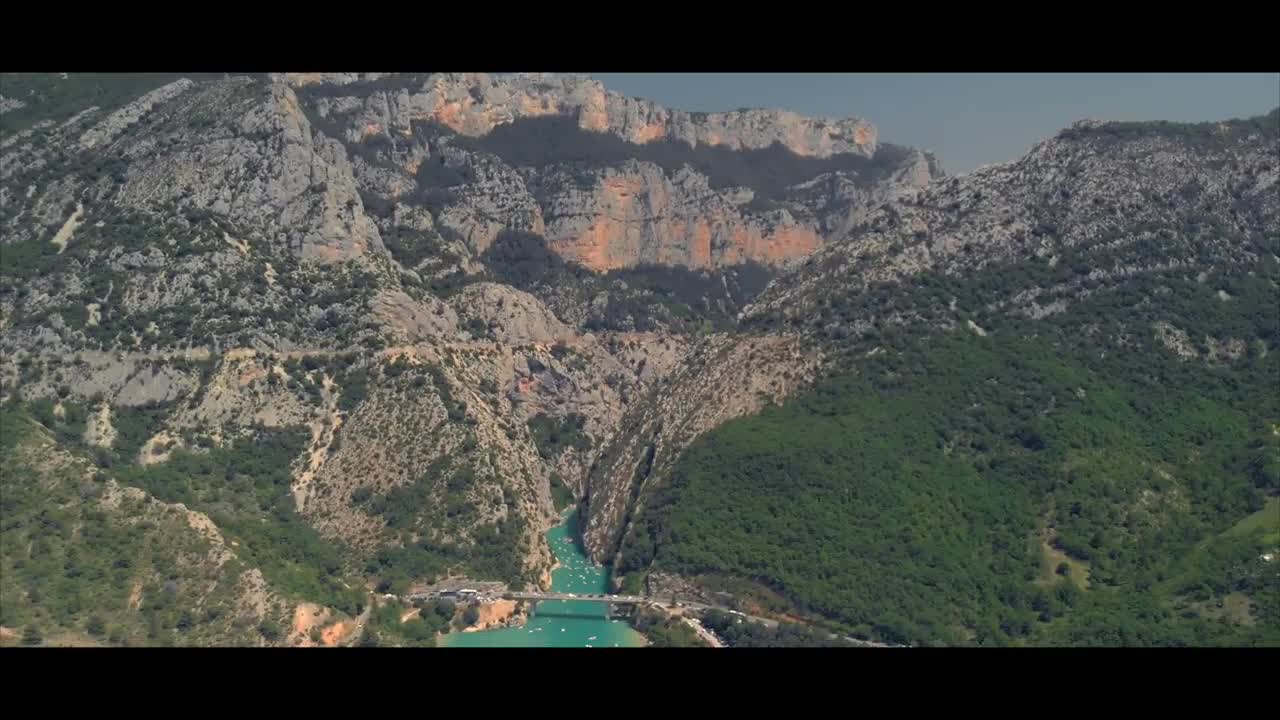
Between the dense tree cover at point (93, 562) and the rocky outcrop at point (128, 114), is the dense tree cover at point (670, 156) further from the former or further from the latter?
the dense tree cover at point (93, 562)

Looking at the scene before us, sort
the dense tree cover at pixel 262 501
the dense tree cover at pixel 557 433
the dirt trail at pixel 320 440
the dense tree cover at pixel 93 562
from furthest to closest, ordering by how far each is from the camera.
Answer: the dense tree cover at pixel 557 433 → the dirt trail at pixel 320 440 → the dense tree cover at pixel 262 501 → the dense tree cover at pixel 93 562

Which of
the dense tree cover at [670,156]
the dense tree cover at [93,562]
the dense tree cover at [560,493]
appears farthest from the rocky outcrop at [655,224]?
the dense tree cover at [93,562]

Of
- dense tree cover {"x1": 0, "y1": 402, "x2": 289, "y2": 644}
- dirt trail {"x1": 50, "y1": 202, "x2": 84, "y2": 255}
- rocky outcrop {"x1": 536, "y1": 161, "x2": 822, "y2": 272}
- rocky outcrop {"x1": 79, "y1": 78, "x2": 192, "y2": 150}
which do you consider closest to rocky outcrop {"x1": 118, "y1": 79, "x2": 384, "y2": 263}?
dirt trail {"x1": 50, "y1": 202, "x2": 84, "y2": 255}

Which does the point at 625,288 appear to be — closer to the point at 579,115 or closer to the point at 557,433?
the point at 579,115

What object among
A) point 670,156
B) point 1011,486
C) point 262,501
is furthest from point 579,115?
point 1011,486

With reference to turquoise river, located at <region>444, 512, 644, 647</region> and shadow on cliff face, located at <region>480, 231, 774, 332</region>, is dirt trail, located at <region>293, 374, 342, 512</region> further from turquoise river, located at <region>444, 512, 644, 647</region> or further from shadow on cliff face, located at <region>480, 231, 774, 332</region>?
shadow on cliff face, located at <region>480, 231, 774, 332</region>

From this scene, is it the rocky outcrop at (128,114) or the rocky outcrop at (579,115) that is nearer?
the rocky outcrop at (128,114)

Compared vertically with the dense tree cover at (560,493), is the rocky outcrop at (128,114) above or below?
above
